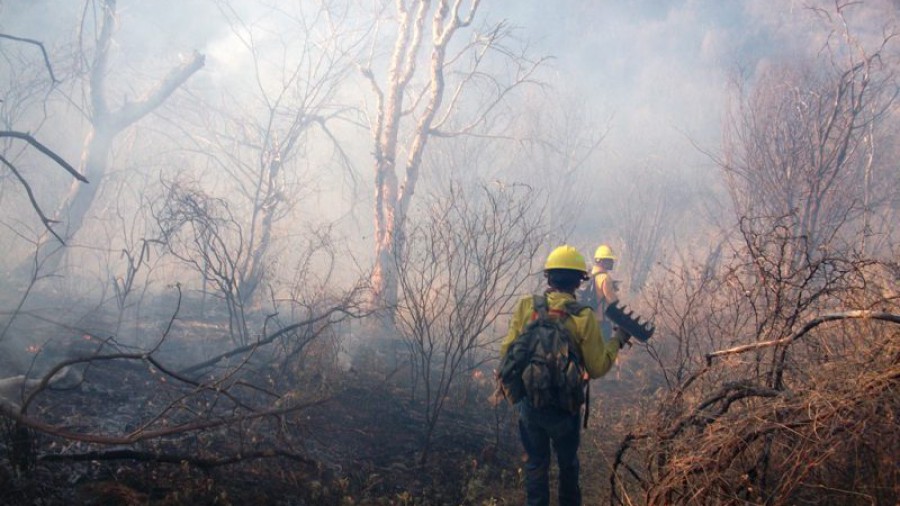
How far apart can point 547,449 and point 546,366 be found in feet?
2.28

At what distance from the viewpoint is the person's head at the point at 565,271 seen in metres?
3.58

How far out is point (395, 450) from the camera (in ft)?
16.0

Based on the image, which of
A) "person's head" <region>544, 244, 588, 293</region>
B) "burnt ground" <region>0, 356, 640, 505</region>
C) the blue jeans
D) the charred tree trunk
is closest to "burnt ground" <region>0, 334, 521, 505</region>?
"burnt ground" <region>0, 356, 640, 505</region>

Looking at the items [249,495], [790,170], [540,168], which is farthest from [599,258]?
[540,168]

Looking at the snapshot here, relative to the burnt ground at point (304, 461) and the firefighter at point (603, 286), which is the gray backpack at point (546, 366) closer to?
the burnt ground at point (304, 461)

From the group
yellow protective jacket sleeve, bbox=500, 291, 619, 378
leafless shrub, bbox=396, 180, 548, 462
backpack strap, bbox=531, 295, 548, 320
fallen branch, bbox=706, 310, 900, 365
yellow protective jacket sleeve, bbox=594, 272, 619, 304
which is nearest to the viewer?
fallen branch, bbox=706, 310, 900, 365

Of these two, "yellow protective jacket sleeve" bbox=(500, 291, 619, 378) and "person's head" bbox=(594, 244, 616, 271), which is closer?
"yellow protective jacket sleeve" bbox=(500, 291, 619, 378)

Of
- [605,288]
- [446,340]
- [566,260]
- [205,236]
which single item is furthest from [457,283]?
[205,236]

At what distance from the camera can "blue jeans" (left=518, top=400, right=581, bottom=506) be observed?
11.0 ft

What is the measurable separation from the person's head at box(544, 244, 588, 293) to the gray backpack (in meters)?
0.18

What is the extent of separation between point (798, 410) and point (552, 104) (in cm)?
1806

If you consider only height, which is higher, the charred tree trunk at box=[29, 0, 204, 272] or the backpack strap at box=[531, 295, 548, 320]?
the charred tree trunk at box=[29, 0, 204, 272]

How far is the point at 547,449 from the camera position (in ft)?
11.4

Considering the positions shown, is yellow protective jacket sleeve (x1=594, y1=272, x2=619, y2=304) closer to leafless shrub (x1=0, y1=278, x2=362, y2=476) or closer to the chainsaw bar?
the chainsaw bar
